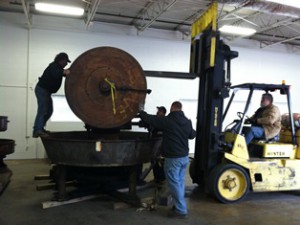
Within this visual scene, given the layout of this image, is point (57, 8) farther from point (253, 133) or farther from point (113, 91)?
point (253, 133)

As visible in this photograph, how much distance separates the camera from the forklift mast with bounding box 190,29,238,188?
19.3 ft

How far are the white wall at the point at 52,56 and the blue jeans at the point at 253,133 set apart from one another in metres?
5.80

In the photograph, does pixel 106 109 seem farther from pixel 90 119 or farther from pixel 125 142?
pixel 125 142

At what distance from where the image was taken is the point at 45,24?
1023 centimetres

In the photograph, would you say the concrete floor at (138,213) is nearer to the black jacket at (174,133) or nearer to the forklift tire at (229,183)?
the forklift tire at (229,183)

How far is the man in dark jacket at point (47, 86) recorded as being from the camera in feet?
18.6

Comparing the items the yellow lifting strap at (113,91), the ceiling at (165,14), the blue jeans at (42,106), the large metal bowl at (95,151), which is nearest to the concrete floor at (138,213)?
the large metal bowl at (95,151)

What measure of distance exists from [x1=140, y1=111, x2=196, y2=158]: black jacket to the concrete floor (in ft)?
3.32

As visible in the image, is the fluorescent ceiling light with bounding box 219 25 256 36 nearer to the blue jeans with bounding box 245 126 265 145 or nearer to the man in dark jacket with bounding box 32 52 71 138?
the blue jeans with bounding box 245 126 265 145

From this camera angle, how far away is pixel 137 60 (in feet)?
36.8

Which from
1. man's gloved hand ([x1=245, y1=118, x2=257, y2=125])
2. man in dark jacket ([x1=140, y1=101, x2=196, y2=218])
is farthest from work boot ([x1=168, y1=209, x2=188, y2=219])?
man's gloved hand ([x1=245, y1=118, x2=257, y2=125])

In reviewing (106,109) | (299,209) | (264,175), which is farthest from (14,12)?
(299,209)

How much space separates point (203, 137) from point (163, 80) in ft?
19.4

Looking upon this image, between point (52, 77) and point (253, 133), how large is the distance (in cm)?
400
